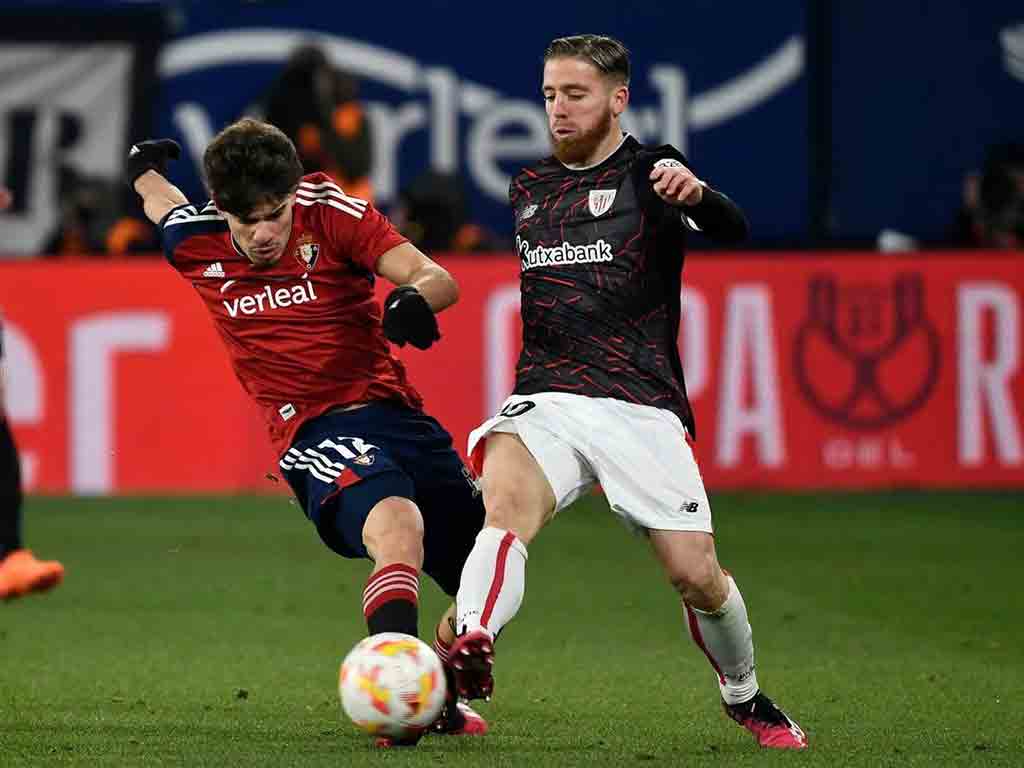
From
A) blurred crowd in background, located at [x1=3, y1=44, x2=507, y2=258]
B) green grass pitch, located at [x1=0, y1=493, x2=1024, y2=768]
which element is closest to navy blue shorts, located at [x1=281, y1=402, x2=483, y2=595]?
green grass pitch, located at [x1=0, y1=493, x2=1024, y2=768]

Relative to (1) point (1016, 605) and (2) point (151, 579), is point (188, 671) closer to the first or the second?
(2) point (151, 579)

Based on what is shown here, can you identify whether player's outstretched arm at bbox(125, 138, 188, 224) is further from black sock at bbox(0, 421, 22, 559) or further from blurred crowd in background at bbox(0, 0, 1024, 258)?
blurred crowd in background at bbox(0, 0, 1024, 258)

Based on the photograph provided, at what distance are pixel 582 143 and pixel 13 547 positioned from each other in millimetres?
2958

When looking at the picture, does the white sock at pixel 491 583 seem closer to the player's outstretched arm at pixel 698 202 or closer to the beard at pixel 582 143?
the player's outstretched arm at pixel 698 202

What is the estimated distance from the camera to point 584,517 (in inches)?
475

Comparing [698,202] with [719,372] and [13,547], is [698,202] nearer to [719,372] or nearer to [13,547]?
[13,547]

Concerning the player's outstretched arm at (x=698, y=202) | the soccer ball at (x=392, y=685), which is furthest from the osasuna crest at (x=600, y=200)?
the soccer ball at (x=392, y=685)

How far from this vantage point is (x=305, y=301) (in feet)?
19.5

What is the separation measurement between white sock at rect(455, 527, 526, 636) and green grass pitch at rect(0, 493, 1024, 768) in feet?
1.23

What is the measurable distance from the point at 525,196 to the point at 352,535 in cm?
110

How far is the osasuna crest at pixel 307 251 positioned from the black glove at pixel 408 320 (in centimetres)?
61

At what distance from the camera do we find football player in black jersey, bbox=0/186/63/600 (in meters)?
7.57

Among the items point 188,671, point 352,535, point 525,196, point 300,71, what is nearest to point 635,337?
point 525,196

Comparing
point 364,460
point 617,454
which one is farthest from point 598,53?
point 364,460
